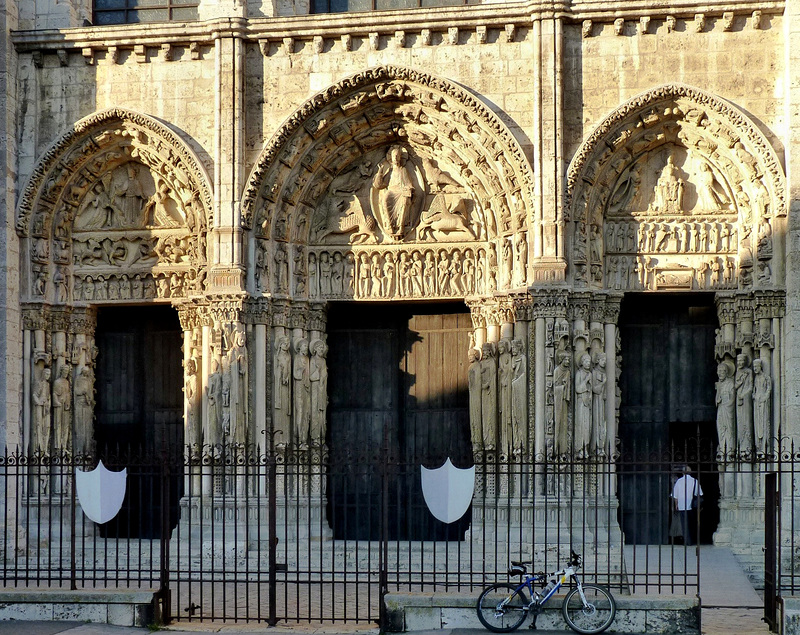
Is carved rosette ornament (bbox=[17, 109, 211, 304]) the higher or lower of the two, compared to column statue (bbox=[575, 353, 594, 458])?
higher

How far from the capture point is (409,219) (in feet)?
60.6

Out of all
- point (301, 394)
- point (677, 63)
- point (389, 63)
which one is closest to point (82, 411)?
point (301, 394)

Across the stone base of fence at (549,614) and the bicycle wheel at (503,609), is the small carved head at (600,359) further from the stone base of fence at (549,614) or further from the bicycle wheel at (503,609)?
the bicycle wheel at (503,609)

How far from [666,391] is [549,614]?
6.28m

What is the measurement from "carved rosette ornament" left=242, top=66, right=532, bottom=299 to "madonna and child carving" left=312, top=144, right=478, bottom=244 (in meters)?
0.01

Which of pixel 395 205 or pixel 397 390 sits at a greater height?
pixel 395 205

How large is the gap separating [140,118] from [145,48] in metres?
1.00

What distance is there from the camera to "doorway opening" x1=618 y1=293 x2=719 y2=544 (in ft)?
59.2

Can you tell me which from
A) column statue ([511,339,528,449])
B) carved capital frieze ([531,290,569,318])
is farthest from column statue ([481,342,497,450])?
carved capital frieze ([531,290,569,318])

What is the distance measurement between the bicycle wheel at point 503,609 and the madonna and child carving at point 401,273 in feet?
21.0

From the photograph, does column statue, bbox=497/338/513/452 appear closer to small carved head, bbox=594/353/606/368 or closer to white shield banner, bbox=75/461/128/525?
small carved head, bbox=594/353/606/368

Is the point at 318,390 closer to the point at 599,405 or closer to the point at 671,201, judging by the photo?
the point at 599,405

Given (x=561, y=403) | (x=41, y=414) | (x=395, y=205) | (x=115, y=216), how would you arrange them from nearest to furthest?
(x=561, y=403), (x=41, y=414), (x=395, y=205), (x=115, y=216)

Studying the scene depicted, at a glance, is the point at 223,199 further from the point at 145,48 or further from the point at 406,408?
the point at 406,408
